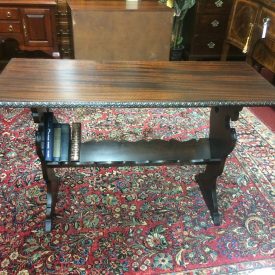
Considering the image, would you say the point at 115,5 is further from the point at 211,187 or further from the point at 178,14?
the point at 211,187

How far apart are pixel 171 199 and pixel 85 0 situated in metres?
2.37

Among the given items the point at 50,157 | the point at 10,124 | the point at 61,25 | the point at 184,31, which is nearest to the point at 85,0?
the point at 61,25

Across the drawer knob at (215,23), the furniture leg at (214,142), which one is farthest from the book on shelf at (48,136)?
the drawer knob at (215,23)

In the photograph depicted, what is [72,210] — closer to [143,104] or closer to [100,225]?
[100,225]

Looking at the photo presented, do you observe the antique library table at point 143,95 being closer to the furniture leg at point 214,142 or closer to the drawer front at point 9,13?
the furniture leg at point 214,142

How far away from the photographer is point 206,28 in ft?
11.2

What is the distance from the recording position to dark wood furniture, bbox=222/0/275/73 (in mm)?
2650

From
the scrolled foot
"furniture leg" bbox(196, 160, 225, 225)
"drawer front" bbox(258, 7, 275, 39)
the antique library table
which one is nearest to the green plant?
"drawer front" bbox(258, 7, 275, 39)

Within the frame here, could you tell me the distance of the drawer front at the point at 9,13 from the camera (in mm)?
2885

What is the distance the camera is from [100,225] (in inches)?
66.0

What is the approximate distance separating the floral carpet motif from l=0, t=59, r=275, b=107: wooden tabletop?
76cm

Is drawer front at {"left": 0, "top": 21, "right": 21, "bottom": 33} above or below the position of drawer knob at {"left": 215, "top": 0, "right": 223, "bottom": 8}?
below

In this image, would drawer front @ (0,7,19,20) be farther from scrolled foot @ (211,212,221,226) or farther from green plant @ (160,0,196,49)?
scrolled foot @ (211,212,221,226)

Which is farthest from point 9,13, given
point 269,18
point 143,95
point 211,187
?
point 211,187
